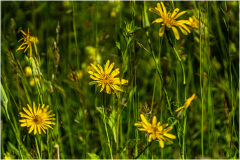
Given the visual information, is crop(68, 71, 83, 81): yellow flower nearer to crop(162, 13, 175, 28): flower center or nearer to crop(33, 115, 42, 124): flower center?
crop(33, 115, 42, 124): flower center

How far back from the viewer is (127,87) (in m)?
0.88

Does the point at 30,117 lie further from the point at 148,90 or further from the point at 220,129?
the point at 148,90

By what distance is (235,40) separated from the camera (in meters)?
1.45

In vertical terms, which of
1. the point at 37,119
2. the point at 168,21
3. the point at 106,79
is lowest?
the point at 37,119

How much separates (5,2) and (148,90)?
968mm

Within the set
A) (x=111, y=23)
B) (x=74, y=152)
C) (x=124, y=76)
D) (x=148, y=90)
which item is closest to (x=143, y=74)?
(x=148, y=90)

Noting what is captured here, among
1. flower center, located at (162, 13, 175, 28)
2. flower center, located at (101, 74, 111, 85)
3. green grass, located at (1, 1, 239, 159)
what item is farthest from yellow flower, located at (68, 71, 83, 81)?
flower center, located at (162, 13, 175, 28)

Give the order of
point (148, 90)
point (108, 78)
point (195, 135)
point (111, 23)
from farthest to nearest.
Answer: point (111, 23) → point (148, 90) → point (195, 135) → point (108, 78)

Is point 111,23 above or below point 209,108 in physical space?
above

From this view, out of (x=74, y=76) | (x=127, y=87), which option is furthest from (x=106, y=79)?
(x=74, y=76)

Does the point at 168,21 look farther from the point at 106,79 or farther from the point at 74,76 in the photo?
the point at 74,76

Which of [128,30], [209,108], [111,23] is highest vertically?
[111,23]

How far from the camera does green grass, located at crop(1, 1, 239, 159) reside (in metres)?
0.85

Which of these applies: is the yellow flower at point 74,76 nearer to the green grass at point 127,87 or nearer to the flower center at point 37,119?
the green grass at point 127,87
